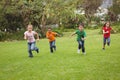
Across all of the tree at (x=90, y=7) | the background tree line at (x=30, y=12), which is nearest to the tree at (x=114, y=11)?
the tree at (x=90, y=7)

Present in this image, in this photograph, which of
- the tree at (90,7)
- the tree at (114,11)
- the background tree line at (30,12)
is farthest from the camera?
the tree at (90,7)

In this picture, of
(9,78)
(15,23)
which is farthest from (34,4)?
(9,78)

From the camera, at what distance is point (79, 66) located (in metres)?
13.0

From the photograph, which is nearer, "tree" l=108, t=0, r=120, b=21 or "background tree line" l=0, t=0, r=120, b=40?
"background tree line" l=0, t=0, r=120, b=40

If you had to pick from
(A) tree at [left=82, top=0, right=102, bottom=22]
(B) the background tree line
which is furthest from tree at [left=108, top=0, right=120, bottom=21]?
(B) the background tree line

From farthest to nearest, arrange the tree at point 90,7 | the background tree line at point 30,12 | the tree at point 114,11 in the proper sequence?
the tree at point 90,7, the tree at point 114,11, the background tree line at point 30,12

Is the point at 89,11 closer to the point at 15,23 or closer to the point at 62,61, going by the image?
the point at 15,23

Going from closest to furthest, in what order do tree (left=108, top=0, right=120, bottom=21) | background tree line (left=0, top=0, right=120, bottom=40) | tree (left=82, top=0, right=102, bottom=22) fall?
background tree line (left=0, top=0, right=120, bottom=40) < tree (left=108, top=0, right=120, bottom=21) < tree (left=82, top=0, right=102, bottom=22)

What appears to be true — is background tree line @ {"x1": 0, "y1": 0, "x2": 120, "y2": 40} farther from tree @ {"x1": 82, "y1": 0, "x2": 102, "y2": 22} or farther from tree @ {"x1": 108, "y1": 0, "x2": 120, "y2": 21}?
tree @ {"x1": 82, "y1": 0, "x2": 102, "y2": 22}

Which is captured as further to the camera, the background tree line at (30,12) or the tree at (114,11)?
the tree at (114,11)

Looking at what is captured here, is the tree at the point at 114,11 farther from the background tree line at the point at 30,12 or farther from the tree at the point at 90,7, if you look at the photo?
the background tree line at the point at 30,12

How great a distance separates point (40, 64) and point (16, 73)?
202cm

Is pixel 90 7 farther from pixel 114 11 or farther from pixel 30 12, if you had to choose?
pixel 30 12

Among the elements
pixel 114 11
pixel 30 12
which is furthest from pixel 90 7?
pixel 30 12
